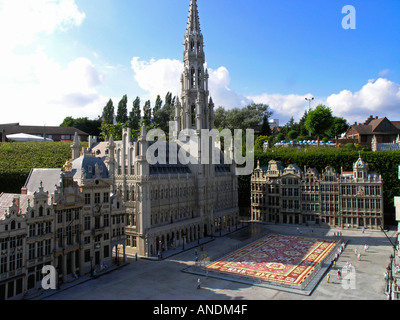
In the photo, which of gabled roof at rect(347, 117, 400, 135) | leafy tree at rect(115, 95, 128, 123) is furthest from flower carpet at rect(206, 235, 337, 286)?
leafy tree at rect(115, 95, 128, 123)

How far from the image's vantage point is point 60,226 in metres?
40.2

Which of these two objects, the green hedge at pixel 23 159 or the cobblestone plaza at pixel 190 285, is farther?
the green hedge at pixel 23 159

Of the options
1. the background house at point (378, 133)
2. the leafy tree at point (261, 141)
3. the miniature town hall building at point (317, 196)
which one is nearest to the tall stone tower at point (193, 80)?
the miniature town hall building at point (317, 196)

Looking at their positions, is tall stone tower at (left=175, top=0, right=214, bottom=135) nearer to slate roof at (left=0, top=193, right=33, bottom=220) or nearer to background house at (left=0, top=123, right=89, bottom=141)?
slate roof at (left=0, top=193, right=33, bottom=220)

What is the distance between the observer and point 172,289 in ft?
125

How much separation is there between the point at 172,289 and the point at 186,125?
40.1 meters

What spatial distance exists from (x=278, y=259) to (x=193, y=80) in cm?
4265

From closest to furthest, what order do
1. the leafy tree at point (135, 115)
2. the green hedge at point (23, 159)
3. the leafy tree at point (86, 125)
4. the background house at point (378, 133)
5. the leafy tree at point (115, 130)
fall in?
1. the green hedge at point (23, 159)
2. the leafy tree at point (115, 130)
3. the background house at point (378, 133)
4. the leafy tree at point (135, 115)
5. the leafy tree at point (86, 125)

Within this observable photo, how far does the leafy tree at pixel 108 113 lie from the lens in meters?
118

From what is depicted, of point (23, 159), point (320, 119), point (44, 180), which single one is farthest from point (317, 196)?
point (23, 159)

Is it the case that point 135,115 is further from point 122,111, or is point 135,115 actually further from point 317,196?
point 317,196

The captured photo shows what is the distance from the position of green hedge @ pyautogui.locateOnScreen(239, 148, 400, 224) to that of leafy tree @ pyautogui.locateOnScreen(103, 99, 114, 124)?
55157 mm

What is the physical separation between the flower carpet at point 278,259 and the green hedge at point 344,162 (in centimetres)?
2643

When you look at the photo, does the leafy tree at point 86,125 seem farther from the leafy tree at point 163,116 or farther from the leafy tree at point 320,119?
the leafy tree at point 320,119
